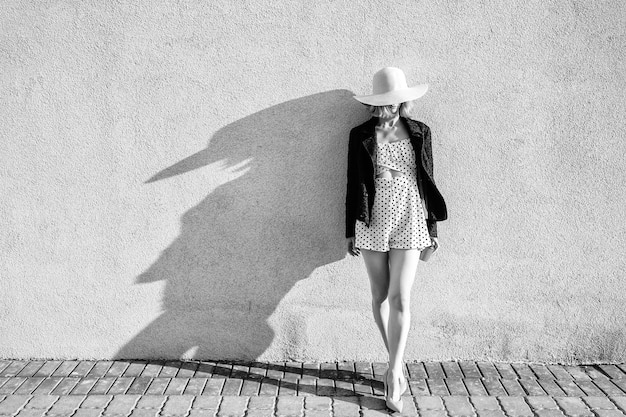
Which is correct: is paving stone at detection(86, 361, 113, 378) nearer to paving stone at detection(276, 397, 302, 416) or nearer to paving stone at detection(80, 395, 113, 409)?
paving stone at detection(80, 395, 113, 409)

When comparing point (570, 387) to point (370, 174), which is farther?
point (570, 387)

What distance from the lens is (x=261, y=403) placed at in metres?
4.36

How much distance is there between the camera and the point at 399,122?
4605 millimetres

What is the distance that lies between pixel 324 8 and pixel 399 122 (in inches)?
39.4

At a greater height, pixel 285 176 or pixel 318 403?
pixel 285 176

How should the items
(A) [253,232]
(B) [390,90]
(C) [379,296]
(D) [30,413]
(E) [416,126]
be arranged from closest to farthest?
(D) [30,413], (B) [390,90], (E) [416,126], (C) [379,296], (A) [253,232]

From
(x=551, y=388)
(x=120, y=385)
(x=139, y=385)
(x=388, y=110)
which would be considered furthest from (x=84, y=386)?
(x=551, y=388)

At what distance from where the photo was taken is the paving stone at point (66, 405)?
4.21 meters

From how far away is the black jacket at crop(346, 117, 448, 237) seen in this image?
14.5 feet

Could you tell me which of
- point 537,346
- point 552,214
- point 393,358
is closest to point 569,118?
point 552,214

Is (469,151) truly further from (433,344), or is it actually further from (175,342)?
(175,342)

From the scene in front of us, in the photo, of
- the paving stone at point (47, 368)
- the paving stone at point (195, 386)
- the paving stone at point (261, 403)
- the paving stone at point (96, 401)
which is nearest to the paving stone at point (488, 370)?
the paving stone at point (261, 403)

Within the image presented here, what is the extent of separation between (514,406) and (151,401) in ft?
7.89

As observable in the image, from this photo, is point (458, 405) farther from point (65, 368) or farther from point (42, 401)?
point (65, 368)
